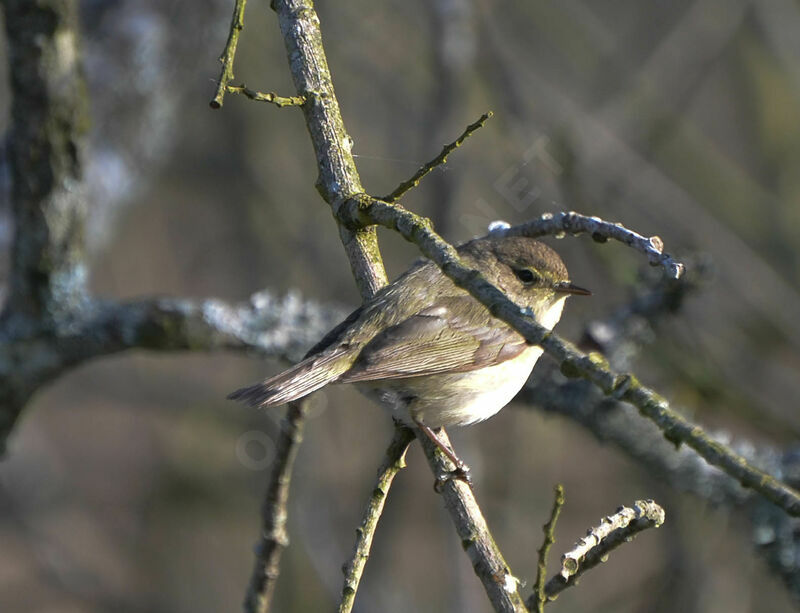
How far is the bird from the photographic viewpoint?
8.85 ft

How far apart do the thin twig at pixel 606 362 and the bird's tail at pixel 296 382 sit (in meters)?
0.76

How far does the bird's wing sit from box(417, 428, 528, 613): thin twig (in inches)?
17.7

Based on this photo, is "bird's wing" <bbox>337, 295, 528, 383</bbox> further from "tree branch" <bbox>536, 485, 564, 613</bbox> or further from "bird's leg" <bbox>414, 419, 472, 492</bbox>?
"tree branch" <bbox>536, 485, 564, 613</bbox>

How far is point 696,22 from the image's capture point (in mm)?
6336

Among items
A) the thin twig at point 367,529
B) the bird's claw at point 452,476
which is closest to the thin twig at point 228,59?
the thin twig at point 367,529

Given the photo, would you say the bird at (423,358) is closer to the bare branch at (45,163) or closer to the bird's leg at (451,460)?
the bird's leg at (451,460)

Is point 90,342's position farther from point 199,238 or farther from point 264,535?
point 199,238

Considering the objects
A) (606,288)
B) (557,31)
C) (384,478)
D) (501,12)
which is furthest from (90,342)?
(501,12)

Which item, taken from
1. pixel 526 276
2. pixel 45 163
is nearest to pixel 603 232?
pixel 526 276

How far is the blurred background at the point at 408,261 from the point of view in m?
4.59

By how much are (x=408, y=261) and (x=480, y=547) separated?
5405 mm

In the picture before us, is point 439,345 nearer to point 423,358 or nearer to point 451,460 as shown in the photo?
point 423,358

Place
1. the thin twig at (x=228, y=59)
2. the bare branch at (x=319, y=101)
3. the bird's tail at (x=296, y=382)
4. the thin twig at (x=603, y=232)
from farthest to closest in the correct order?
the bird's tail at (x=296, y=382)
the bare branch at (x=319, y=101)
the thin twig at (x=228, y=59)
the thin twig at (x=603, y=232)

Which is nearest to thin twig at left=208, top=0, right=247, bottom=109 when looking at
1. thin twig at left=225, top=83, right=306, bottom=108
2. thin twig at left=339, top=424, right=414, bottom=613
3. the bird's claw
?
thin twig at left=225, top=83, right=306, bottom=108
